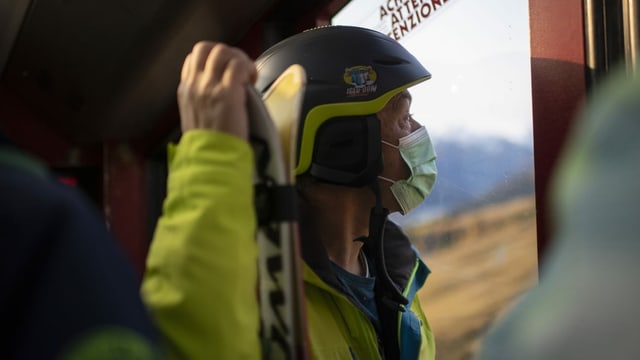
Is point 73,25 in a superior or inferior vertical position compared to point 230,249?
inferior

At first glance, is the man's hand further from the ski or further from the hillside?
the hillside

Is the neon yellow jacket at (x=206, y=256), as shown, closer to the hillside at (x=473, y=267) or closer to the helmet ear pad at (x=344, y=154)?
the helmet ear pad at (x=344, y=154)

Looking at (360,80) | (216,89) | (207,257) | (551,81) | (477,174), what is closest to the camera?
(207,257)

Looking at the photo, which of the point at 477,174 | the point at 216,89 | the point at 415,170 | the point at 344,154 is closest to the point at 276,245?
the point at 216,89

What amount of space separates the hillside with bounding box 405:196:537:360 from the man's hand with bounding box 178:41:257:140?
87 centimetres

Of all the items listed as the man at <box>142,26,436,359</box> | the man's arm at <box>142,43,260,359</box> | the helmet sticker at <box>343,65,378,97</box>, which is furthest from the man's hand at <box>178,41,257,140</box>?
the helmet sticker at <box>343,65,378,97</box>

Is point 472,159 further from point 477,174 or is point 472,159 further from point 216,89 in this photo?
point 216,89

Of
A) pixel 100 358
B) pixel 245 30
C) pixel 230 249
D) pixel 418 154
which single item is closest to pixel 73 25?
pixel 245 30

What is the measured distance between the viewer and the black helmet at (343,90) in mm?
1648

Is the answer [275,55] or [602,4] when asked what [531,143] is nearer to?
[602,4]

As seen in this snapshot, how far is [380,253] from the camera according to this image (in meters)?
1.74

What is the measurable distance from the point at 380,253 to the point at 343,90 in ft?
1.05

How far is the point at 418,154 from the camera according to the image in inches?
69.1

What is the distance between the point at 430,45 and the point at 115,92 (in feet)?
8.57
